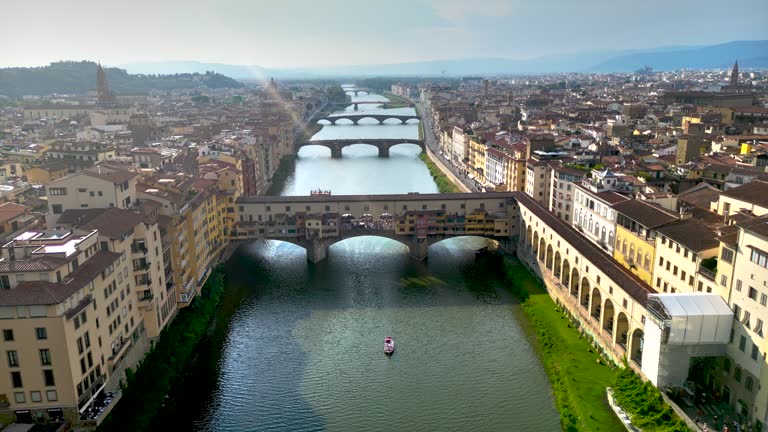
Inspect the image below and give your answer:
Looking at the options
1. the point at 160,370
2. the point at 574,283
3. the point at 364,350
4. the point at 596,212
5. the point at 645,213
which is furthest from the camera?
the point at 596,212

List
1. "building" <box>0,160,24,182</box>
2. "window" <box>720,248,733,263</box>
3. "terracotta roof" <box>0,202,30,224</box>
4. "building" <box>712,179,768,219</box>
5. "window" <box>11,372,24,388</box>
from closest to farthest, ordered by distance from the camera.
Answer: "window" <box>11,372,24,388</box> < "window" <box>720,248,733,263</box> < "building" <box>712,179,768,219</box> < "terracotta roof" <box>0,202,30,224</box> < "building" <box>0,160,24,182</box>

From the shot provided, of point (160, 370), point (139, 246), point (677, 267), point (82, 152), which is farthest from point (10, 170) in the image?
point (677, 267)

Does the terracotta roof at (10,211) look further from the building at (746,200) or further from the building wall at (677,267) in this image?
the building at (746,200)

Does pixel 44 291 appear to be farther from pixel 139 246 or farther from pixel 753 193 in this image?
pixel 753 193

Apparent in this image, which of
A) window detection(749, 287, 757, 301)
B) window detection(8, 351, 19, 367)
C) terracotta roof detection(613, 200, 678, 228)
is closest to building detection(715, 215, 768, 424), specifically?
window detection(749, 287, 757, 301)

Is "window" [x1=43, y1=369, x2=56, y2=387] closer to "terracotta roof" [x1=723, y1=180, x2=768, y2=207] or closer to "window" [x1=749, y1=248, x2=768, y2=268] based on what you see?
"window" [x1=749, y1=248, x2=768, y2=268]

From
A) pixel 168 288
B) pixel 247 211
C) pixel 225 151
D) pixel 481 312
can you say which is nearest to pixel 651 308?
pixel 481 312
